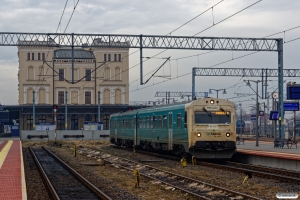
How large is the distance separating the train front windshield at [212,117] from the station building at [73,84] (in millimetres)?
63780

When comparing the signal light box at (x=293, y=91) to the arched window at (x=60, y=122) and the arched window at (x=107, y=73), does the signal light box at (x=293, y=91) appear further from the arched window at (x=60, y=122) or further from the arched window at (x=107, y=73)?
the arched window at (x=107, y=73)

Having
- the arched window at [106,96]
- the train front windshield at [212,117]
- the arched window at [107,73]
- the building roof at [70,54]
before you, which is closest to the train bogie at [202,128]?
the train front windshield at [212,117]

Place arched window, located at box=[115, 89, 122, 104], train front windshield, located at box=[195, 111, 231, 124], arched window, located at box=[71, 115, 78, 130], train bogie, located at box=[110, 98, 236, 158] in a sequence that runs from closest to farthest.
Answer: train bogie, located at box=[110, 98, 236, 158], train front windshield, located at box=[195, 111, 231, 124], arched window, located at box=[71, 115, 78, 130], arched window, located at box=[115, 89, 122, 104]

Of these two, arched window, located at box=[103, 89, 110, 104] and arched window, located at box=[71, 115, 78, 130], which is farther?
arched window, located at box=[103, 89, 110, 104]

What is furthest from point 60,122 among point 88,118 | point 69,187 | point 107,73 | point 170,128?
point 69,187

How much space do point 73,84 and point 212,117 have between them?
2709 inches

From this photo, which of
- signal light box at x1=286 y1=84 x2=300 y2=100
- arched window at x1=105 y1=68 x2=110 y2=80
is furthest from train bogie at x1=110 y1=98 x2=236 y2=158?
arched window at x1=105 y1=68 x2=110 y2=80

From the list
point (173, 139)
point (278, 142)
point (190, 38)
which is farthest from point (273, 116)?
point (173, 139)

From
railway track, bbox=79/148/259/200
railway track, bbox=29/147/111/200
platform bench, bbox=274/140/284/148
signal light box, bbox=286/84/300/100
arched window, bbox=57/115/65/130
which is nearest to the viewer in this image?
railway track, bbox=79/148/259/200

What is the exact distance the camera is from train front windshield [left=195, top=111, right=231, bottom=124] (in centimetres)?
2659

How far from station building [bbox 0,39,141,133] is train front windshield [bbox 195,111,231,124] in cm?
6378

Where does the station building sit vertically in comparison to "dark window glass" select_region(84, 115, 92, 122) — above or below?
above

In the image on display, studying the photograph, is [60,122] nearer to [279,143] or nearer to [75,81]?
[75,81]

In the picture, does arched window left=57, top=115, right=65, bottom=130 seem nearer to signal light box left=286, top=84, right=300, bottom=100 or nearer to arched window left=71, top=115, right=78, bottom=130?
arched window left=71, top=115, right=78, bottom=130
